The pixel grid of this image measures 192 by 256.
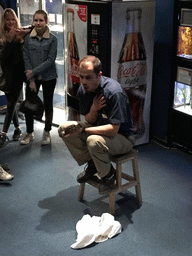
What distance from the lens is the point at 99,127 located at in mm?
2828

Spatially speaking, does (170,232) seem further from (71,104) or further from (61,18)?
(61,18)

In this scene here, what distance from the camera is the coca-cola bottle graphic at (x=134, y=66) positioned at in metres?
3.88

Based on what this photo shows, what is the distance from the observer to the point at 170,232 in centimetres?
278

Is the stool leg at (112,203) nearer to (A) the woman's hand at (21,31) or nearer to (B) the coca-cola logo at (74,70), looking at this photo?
(B) the coca-cola logo at (74,70)

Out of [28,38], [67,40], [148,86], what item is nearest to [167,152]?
[148,86]

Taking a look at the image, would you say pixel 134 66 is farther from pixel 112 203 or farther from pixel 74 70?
pixel 112 203

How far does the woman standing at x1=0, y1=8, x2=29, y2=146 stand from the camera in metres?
4.00

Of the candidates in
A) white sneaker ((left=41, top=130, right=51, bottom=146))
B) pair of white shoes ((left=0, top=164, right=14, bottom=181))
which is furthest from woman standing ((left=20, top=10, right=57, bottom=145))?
pair of white shoes ((left=0, top=164, right=14, bottom=181))

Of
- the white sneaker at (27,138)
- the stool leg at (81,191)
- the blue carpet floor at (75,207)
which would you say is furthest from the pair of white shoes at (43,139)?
the stool leg at (81,191)

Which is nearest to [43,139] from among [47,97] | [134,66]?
[47,97]

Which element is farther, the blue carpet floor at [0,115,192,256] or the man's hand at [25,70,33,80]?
the man's hand at [25,70,33,80]

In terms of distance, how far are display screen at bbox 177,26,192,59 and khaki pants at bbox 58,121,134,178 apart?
1426 millimetres

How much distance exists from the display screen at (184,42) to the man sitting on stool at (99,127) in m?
1.35

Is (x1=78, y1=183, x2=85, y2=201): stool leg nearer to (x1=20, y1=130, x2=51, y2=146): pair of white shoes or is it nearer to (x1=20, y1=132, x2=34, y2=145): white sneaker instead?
(x1=20, y1=130, x2=51, y2=146): pair of white shoes
